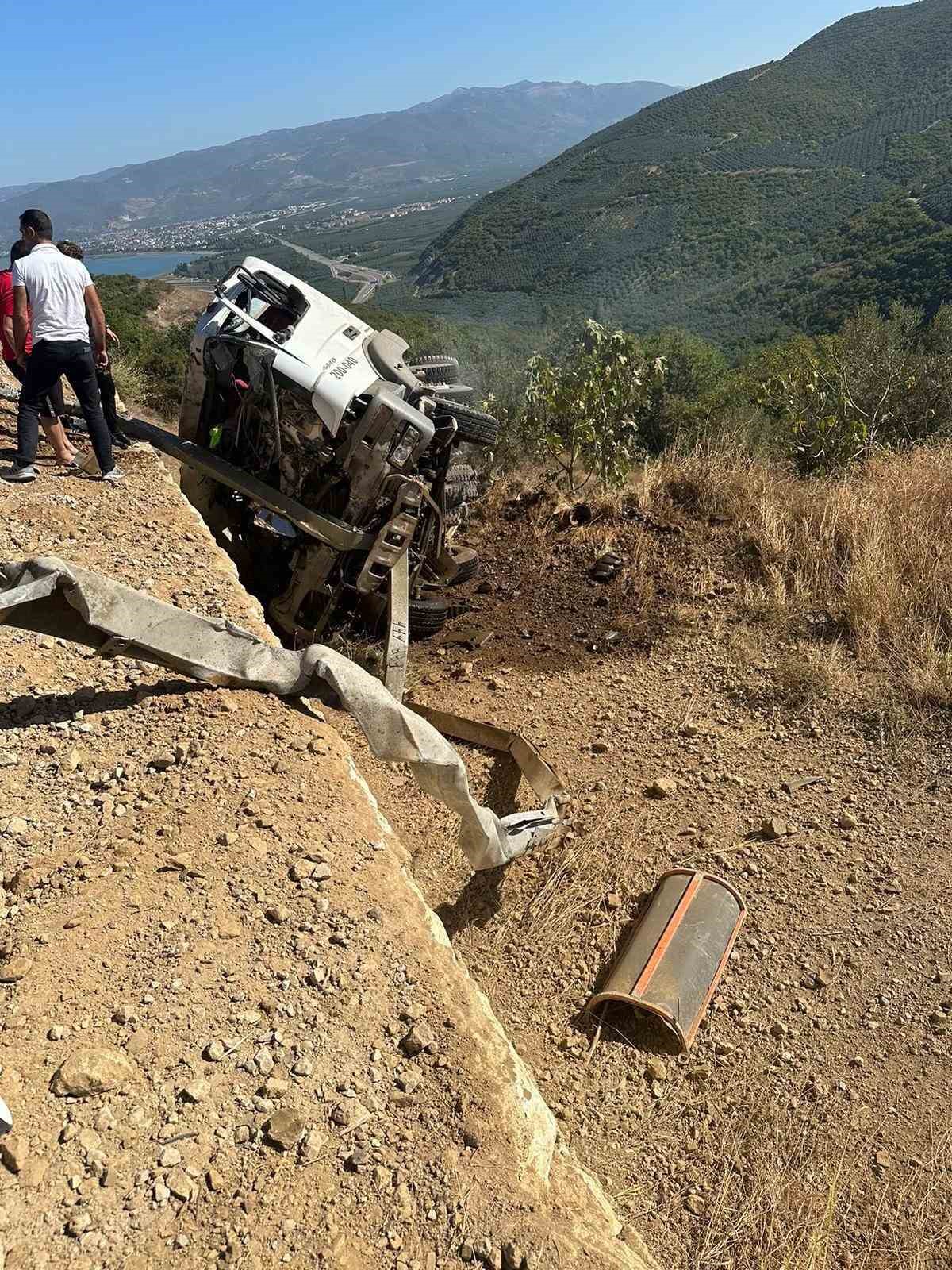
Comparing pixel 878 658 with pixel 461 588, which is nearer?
pixel 878 658

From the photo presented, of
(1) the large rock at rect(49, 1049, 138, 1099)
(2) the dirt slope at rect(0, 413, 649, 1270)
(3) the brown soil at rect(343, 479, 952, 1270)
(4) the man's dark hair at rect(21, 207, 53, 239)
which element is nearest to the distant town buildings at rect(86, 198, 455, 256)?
(4) the man's dark hair at rect(21, 207, 53, 239)

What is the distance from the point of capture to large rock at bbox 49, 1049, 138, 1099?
1.98 meters

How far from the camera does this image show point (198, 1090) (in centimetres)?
207

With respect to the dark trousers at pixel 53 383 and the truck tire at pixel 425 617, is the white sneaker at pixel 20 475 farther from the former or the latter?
the truck tire at pixel 425 617

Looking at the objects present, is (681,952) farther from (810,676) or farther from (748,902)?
(810,676)

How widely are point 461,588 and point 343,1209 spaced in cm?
508

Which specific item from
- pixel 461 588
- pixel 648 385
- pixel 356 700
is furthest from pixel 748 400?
pixel 356 700

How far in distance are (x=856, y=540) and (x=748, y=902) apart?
3038 millimetres

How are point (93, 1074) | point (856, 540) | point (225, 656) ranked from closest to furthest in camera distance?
point (93, 1074), point (225, 656), point (856, 540)

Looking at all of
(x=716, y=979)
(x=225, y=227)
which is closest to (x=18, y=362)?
(x=716, y=979)

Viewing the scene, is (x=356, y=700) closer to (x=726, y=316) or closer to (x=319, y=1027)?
(x=319, y=1027)

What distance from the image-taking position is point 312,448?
4922 mm

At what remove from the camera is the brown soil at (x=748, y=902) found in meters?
2.98

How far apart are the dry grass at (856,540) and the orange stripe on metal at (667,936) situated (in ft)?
6.25
